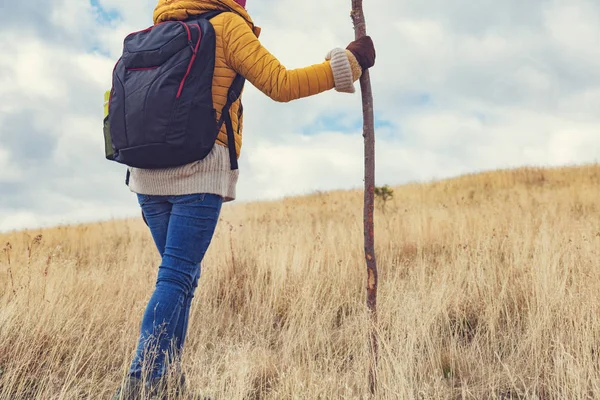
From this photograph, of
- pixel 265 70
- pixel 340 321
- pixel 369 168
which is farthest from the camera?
pixel 340 321

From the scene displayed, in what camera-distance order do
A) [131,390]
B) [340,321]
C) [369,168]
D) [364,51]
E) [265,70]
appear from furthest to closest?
[340,321], [369,168], [364,51], [131,390], [265,70]

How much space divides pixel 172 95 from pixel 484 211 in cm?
650

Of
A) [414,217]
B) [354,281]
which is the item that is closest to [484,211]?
[414,217]

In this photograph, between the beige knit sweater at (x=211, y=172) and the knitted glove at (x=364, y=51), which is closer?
the beige knit sweater at (x=211, y=172)

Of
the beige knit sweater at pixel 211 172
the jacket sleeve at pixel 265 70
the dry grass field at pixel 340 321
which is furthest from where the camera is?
the dry grass field at pixel 340 321

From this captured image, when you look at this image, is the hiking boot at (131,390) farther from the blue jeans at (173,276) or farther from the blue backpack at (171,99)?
the blue backpack at (171,99)

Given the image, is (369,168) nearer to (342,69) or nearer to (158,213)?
(342,69)

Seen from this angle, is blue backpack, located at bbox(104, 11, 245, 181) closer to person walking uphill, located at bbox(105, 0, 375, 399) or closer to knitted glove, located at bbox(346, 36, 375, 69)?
person walking uphill, located at bbox(105, 0, 375, 399)

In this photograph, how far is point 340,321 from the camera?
157 inches

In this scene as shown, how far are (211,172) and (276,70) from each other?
1.85ft

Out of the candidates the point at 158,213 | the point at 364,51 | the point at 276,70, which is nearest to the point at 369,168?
the point at 364,51

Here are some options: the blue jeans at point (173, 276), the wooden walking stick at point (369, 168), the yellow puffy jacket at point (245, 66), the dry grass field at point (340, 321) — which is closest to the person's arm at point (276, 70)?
the yellow puffy jacket at point (245, 66)

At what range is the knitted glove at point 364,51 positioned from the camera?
244 cm

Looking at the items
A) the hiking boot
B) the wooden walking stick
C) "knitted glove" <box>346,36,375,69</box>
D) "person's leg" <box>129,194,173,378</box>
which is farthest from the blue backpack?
the hiking boot
